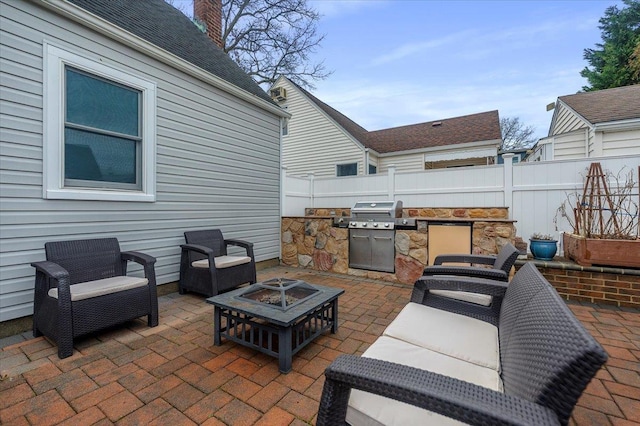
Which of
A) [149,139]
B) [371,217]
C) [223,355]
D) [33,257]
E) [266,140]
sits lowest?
[223,355]

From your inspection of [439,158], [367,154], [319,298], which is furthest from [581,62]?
[319,298]

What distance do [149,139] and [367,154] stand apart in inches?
268

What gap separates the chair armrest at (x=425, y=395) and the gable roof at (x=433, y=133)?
8974 millimetres

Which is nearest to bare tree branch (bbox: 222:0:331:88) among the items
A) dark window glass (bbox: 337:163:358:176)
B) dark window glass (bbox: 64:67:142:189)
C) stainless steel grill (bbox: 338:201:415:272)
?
dark window glass (bbox: 337:163:358:176)

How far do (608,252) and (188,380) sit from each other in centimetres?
466

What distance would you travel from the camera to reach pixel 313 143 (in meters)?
10.1

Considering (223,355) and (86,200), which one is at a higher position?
(86,200)

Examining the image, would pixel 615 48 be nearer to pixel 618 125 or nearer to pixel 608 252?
pixel 618 125

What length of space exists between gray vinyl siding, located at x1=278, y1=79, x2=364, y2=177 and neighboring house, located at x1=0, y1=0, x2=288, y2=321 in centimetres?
466

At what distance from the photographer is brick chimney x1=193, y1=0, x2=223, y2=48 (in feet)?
21.0

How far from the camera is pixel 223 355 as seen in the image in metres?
2.24

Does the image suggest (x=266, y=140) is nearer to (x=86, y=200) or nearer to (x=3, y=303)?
(x=86, y=200)

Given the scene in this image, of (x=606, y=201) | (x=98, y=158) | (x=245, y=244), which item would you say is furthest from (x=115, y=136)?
(x=606, y=201)

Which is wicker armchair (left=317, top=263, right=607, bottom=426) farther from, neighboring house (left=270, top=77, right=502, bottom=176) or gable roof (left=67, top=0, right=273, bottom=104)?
neighboring house (left=270, top=77, right=502, bottom=176)
